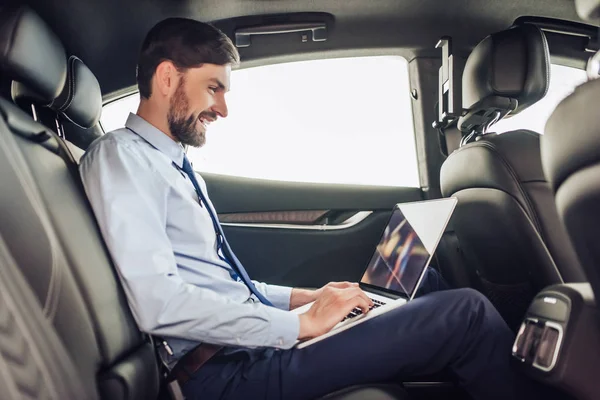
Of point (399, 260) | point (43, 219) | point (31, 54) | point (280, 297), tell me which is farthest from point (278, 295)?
point (31, 54)

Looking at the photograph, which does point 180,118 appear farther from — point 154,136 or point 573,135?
point 573,135

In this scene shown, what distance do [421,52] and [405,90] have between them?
0.58 ft

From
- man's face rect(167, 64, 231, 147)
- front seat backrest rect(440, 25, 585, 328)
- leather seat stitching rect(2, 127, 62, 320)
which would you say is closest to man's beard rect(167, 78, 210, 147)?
man's face rect(167, 64, 231, 147)

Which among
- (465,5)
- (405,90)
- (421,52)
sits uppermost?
(465,5)

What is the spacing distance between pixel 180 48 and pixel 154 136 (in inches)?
10.1

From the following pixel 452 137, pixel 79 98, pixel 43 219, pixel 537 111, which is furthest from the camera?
pixel 452 137

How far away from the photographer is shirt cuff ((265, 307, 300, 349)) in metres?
1.16

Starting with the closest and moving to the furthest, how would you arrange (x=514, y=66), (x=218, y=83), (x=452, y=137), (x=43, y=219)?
(x=43, y=219)
(x=218, y=83)
(x=514, y=66)
(x=452, y=137)

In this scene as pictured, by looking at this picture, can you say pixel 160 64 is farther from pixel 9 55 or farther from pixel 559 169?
pixel 559 169

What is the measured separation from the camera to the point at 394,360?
117cm

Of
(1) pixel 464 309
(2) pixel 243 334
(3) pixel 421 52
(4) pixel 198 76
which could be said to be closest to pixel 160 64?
(4) pixel 198 76

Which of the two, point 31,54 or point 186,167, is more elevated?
point 31,54

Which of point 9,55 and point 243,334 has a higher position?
point 9,55

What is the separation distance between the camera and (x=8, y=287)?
867 mm
